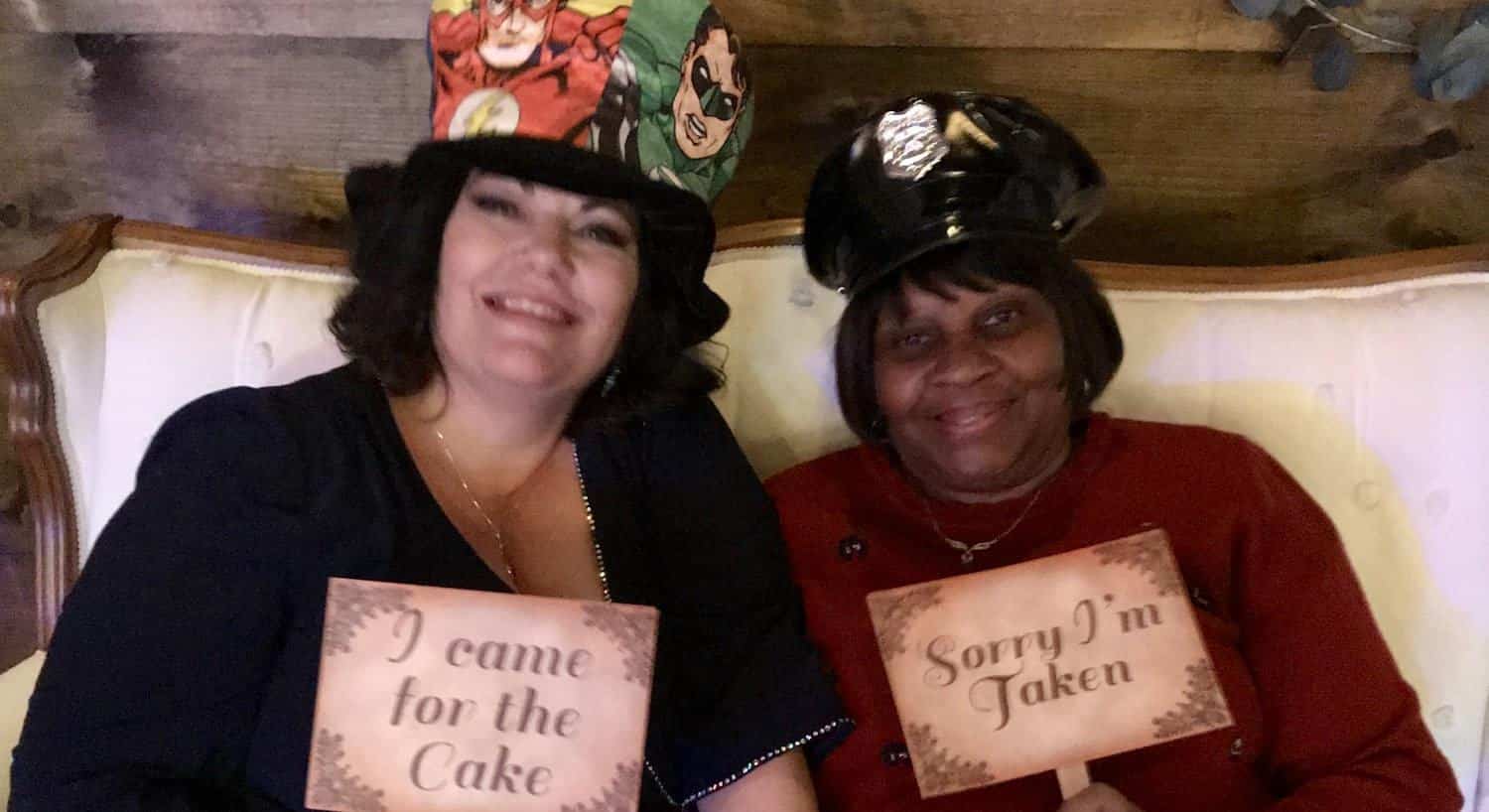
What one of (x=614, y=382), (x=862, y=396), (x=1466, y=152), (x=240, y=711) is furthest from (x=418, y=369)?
(x=1466, y=152)

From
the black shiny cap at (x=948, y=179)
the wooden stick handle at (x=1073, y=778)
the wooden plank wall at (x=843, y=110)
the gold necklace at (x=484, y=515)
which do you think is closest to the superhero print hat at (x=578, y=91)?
the black shiny cap at (x=948, y=179)

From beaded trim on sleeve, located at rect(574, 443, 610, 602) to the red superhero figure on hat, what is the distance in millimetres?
335

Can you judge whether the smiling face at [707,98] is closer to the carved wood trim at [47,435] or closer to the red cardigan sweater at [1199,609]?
the red cardigan sweater at [1199,609]

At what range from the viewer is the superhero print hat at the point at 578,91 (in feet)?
2.80

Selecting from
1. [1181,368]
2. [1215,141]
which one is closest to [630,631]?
[1181,368]

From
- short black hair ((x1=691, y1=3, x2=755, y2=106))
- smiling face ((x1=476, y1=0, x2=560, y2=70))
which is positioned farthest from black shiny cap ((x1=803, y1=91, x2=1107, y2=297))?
smiling face ((x1=476, y1=0, x2=560, y2=70))

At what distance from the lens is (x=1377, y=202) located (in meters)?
1.41

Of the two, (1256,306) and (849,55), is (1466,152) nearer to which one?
(1256,306)

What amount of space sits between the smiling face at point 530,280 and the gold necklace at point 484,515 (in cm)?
8

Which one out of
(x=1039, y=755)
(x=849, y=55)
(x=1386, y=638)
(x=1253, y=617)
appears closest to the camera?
(x=1039, y=755)

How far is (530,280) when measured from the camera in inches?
35.3

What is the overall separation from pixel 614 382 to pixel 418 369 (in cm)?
20

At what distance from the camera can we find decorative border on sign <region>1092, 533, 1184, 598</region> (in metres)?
0.87

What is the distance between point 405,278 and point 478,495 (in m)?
0.22
